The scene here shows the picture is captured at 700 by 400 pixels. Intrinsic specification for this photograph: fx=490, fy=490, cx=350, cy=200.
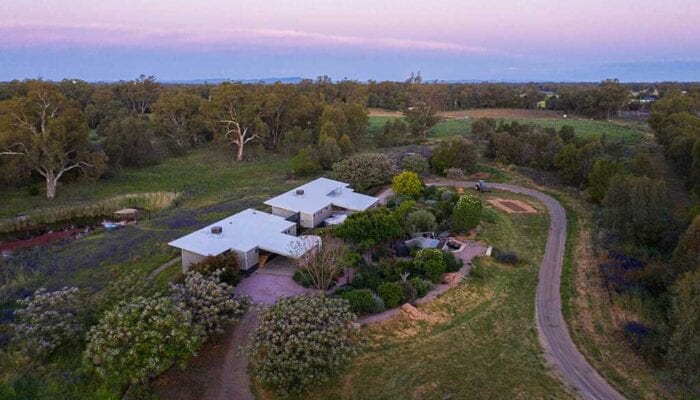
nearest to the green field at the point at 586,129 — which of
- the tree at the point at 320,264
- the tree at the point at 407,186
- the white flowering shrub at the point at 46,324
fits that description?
the tree at the point at 407,186

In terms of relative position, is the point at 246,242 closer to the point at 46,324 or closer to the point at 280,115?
the point at 46,324

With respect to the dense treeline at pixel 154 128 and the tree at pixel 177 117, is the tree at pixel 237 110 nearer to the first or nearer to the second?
the dense treeline at pixel 154 128

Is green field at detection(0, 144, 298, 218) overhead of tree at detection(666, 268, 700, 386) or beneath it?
beneath

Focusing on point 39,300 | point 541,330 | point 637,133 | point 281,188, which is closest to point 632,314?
point 541,330

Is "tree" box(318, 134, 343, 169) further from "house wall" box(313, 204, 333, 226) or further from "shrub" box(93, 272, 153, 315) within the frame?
"shrub" box(93, 272, 153, 315)

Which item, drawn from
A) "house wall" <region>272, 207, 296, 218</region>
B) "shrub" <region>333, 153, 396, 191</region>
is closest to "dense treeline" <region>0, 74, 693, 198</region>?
"shrub" <region>333, 153, 396, 191</region>
